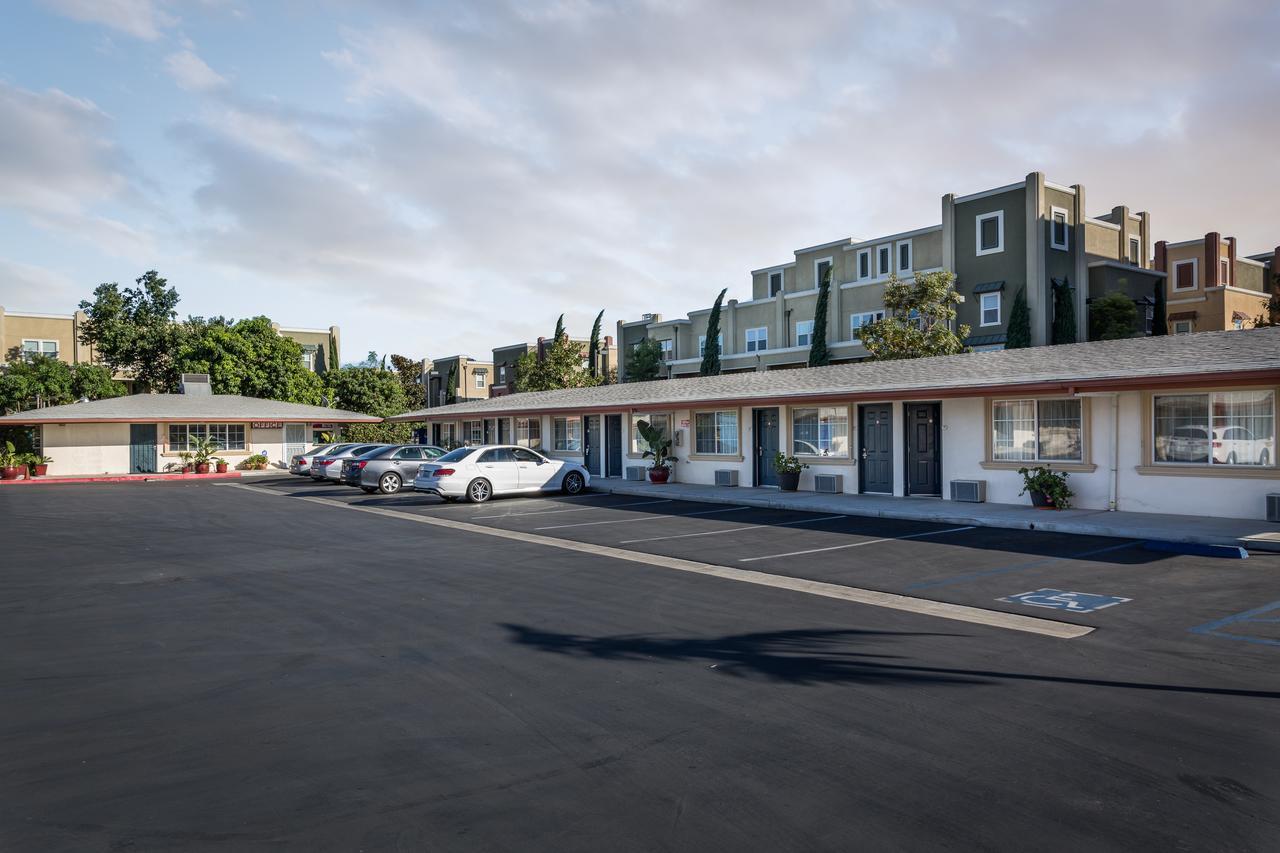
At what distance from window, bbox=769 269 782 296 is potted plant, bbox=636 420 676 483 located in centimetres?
2576

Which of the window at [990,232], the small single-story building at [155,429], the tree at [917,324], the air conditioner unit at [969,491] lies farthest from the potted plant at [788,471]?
the small single-story building at [155,429]

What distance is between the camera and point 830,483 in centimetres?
2155

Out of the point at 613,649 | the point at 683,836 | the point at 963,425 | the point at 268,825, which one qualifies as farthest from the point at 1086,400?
the point at 268,825

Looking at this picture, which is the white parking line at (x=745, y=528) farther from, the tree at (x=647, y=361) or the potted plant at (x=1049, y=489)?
the tree at (x=647, y=361)

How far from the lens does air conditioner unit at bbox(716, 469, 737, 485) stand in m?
24.5

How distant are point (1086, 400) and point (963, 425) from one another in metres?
2.82

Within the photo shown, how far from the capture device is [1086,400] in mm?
17000

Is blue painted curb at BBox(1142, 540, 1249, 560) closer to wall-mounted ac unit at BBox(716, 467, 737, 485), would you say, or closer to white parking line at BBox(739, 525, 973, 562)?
white parking line at BBox(739, 525, 973, 562)

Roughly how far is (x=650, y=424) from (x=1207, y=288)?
36999 mm

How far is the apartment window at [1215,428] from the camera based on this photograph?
48.3 feet

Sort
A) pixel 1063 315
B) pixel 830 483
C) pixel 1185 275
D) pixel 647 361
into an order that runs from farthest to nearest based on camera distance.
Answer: pixel 647 361, pixel 1185 275, pixel 1063 315, pixel 830 483

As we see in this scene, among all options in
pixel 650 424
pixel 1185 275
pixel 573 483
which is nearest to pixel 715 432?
pixel 650 424

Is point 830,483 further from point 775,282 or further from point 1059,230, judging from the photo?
point 775,282

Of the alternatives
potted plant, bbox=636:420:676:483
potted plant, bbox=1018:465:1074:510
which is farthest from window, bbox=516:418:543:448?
potted plant, bbox=1018:465:1074:510
